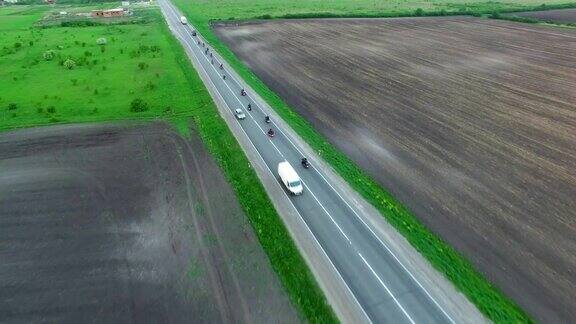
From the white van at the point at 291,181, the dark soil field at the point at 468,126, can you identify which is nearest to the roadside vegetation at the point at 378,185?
the dark soil field at the point at 468,126

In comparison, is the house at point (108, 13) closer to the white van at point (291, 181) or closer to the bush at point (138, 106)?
the bush at point (138, 106)

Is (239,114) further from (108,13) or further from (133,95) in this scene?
(108,13)

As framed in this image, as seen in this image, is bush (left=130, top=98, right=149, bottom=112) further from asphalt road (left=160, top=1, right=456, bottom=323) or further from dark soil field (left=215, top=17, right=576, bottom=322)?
dark soil field (left=215, top=17, right=576, bottom=322)

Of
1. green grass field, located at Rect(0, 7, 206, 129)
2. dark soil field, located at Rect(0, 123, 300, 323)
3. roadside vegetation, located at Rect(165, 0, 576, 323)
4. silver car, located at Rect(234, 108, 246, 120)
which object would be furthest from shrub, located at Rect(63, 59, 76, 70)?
silver car, located at Rect(234, 108, 246, 120)

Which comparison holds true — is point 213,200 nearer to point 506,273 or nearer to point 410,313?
point 410,313

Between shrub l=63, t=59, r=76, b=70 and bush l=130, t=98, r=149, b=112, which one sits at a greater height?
bush l=130, t=98, r=149, b=112

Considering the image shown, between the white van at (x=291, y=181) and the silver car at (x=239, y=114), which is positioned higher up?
the white van at (x=291, y=181)
